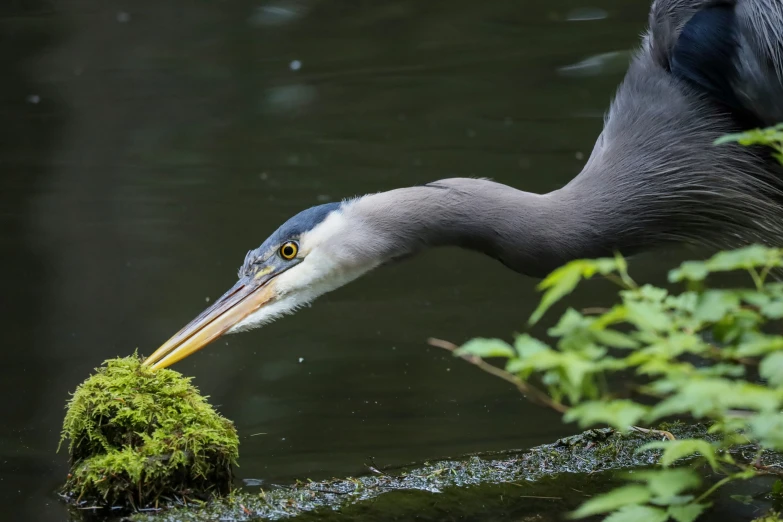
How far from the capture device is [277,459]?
4730mm

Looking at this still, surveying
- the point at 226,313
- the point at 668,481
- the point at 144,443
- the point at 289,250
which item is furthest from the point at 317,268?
the point at 668,481

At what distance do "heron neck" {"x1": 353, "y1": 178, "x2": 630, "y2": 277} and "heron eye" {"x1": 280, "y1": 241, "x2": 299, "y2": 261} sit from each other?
354 mm

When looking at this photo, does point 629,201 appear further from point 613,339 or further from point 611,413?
point 611,413

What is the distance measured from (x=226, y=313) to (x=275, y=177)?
11.9 ft

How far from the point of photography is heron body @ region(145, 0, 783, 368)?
4355 millimetres

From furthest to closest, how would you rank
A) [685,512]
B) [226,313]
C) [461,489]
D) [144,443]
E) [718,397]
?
[226,313] < [461,489] < [144,443] < [685,512] < [718,397]

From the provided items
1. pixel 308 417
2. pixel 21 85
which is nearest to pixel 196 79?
pixel 21 85

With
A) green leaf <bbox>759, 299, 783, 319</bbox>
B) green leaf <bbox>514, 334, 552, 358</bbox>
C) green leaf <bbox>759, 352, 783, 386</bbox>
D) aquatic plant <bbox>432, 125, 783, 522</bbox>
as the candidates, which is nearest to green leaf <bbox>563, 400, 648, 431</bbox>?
aquatic plant <bbox>432, 125, 783, 522</bbox>

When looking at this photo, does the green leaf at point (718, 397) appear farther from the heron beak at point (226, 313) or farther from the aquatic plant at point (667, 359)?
the heron beak at point (226, 313)

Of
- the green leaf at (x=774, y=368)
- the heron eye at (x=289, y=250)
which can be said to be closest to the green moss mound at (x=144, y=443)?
the heron eye at (x=289, y=250)

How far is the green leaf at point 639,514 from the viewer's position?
2.32 metres

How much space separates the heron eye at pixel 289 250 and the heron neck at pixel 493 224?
0.35m

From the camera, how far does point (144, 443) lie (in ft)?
12.8

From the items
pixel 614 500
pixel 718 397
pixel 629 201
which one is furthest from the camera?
pixel 629 201
